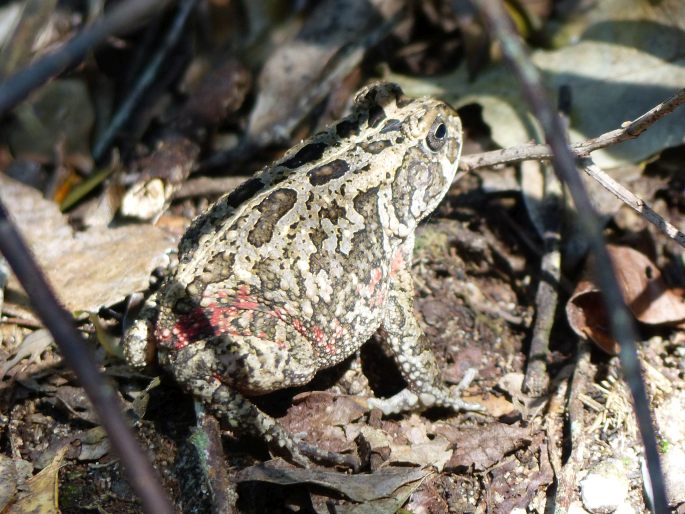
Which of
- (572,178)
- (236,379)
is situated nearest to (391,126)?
(236,379)

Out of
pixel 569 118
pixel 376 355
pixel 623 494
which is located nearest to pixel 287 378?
pixel 376 355

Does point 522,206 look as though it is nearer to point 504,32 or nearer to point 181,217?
point 181,217

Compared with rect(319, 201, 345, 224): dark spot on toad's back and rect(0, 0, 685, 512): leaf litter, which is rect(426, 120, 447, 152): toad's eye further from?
rect(0, 0, 685, 512): leaf litter

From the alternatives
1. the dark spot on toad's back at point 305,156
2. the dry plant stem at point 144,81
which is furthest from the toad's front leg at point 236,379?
the dry plant stem at point 144,81

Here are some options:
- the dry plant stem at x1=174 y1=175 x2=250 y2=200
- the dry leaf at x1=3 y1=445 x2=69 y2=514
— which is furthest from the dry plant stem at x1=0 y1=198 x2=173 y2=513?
the dry plant stem at x1=174 y1=175 x2=250 y2=200

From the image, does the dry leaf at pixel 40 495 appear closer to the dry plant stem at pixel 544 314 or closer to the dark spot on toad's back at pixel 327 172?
the dark spot on toad's back at pixel 327 172

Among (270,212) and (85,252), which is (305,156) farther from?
(85,252)
